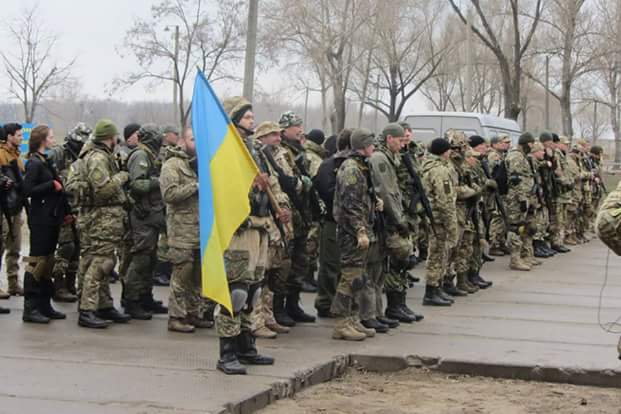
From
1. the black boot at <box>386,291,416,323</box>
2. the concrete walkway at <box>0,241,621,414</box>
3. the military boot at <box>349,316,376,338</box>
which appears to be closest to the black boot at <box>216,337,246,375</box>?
the concrete walkway at <box>0,241,621,414</box>

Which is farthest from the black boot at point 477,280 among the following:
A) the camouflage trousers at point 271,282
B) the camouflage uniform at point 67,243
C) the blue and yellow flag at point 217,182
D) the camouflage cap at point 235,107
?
the blue and yellow flag at point 217,182

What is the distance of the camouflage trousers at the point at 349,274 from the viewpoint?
8328mm

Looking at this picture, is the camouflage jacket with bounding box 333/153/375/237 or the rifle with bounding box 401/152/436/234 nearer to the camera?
the camouflage jacket with bounding box 333/153/375/237

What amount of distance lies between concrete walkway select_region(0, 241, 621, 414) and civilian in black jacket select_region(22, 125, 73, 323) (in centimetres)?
29

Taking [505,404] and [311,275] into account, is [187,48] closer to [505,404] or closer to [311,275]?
[311,275]

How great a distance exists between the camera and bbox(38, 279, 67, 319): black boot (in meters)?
8.76

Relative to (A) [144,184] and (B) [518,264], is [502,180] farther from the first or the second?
(A) [144,184]

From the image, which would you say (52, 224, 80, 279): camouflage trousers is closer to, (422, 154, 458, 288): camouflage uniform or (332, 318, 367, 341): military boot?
(332, 318, 367, 341): military boot

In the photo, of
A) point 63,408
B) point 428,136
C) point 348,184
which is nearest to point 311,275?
point 348,184

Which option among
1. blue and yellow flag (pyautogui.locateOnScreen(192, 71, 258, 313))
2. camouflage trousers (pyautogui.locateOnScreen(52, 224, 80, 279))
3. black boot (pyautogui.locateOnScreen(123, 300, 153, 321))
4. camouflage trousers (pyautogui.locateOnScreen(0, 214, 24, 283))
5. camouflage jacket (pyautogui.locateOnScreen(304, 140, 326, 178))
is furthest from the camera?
camouflage jacket (pyautogui.locateOnScreen(304, 140, 326, 178))

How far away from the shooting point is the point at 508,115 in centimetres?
3178

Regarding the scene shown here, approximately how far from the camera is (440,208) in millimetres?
10398

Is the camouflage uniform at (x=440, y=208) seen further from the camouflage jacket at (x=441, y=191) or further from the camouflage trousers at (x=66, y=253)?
the camouflage trousers at (x=66, y=253)

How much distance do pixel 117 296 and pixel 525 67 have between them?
40166 millimetres
